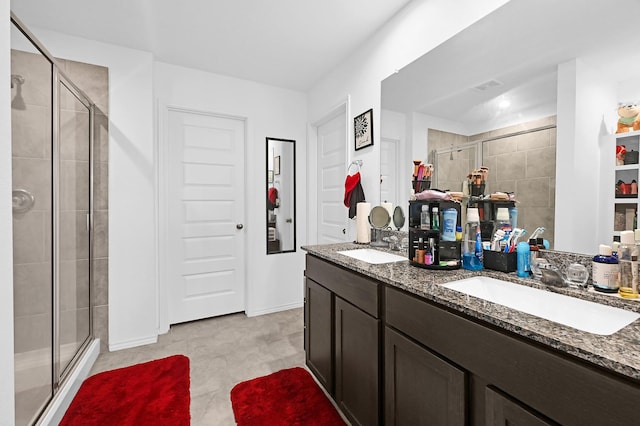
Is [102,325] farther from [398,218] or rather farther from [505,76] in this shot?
[505,76]

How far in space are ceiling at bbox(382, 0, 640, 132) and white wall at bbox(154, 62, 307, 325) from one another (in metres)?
1.65

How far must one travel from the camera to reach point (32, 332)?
154 cm

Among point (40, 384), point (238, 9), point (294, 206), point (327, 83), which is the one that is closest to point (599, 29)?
point (238, 9)

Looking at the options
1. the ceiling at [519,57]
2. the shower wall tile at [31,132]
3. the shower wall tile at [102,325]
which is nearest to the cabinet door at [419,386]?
the ceiling at [519,57]

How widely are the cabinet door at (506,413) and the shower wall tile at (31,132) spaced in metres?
2.08

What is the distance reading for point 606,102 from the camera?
1.09 metres

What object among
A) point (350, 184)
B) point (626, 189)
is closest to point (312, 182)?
point (350, 184)

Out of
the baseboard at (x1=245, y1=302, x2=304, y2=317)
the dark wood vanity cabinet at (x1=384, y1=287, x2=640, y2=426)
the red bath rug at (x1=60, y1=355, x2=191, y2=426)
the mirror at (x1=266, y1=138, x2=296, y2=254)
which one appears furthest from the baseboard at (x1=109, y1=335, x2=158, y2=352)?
the dark wood vanity cabinet at (x1=384, y1=287, x2=640, y2=426)

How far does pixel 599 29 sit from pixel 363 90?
1.49 meters

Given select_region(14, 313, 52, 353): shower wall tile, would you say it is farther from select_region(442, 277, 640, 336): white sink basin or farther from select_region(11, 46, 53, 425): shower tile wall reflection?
select_region(442, 277, 640, 336): white sink basin

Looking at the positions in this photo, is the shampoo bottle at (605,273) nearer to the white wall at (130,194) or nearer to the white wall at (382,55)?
the white wall at (382,55)

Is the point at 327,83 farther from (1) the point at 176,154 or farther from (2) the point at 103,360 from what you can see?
(2) the point at 103,360

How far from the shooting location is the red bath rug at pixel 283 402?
5.32ft

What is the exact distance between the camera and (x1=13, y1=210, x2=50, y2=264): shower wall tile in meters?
1.40
